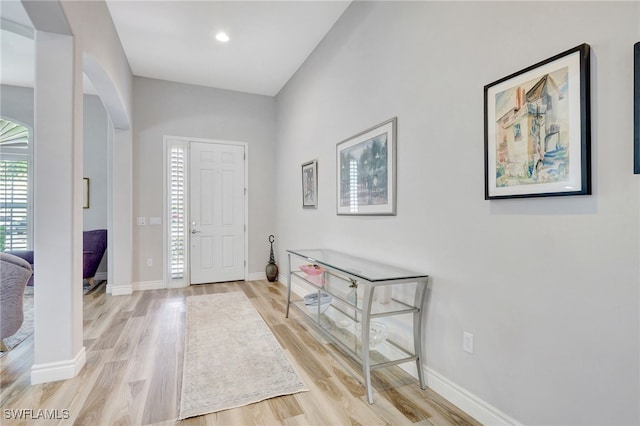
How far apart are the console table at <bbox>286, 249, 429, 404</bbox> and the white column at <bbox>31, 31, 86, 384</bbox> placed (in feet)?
5.89

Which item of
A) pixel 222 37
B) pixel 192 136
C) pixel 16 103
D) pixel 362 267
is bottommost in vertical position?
pixel 362 267

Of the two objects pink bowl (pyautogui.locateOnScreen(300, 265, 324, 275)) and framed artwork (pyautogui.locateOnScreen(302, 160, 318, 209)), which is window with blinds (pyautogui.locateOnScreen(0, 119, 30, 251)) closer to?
framed artwork (pyautogui.locateOnScreen(302, 160, 318, 209))

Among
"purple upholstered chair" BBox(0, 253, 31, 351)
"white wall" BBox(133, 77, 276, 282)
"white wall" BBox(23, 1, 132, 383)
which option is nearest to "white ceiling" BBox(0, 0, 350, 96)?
"white wall" BBox(133, 77, 276, 282)

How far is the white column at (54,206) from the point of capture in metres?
2.07

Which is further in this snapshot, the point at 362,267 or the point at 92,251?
the point at 92,251

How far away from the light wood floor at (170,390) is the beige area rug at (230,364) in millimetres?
70

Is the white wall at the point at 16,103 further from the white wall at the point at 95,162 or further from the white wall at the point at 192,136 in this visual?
the white wall at the point at 192,136

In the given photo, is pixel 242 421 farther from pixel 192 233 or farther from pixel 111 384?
pixel 192 233

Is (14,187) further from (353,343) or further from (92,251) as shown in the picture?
(353,343)

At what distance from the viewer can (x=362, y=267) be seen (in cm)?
233

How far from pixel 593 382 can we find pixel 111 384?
8.77ft

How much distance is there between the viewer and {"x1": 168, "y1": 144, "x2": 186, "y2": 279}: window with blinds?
480 cm

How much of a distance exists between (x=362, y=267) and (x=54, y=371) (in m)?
2.22

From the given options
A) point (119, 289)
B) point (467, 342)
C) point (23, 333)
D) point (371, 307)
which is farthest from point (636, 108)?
point (119, 289)
